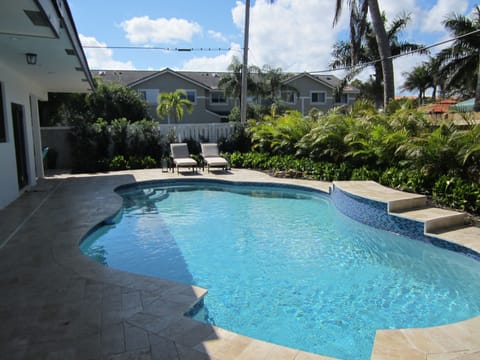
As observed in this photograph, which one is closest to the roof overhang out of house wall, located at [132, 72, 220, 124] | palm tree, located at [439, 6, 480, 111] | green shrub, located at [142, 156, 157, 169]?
green shrub, located at [142, 156, 157, 169]

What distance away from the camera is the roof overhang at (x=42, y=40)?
4637mm

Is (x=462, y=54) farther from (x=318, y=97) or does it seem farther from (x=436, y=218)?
(x=436, y=218)

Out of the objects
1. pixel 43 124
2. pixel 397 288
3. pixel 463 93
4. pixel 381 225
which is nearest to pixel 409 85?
pixel 463 93

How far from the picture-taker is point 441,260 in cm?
612

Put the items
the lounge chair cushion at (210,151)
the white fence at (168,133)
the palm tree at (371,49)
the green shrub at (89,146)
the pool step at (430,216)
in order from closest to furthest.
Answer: the pool step at (430,216), the green shrub at (89,146), the lounge chair cushion at (210,151), the white fence at (168,133), the palm tree at (371,49)

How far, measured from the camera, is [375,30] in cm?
1416

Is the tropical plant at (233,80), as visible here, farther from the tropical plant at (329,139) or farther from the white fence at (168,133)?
the tropical plant at (329,139)

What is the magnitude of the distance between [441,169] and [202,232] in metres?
5.47

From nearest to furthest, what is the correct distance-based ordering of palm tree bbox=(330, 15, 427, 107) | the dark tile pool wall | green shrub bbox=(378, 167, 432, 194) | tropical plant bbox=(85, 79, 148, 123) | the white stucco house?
1. the white stucco house
2. the dark tile pool wall
3. green shrub bbox=(378, 167, 432, 194)
4. tropical plant bbox=(85, 79, 148, 123)
5. palm tree bbox=(330, 15, 427, 107)

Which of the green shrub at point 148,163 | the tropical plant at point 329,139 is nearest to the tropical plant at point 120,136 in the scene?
the green shrub at point 148,163

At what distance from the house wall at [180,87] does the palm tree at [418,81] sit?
78.5 ft

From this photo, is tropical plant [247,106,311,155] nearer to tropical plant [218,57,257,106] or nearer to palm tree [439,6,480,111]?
palm tree [439,6,480,111]

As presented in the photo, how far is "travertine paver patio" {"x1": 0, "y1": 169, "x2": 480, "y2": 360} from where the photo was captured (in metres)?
3.07

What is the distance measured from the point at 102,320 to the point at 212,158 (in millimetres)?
11632
